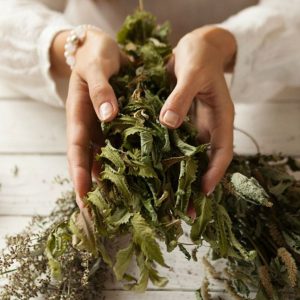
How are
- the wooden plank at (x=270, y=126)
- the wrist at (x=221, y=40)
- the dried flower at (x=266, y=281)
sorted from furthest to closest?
the wooden plank at (x=270, y=126) < the wrist at (x=221, y=40) < the dried flower at (x=266, y=281)

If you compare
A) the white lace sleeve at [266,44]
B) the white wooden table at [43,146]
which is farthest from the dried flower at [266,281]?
the white lace sleeve at [266,44]

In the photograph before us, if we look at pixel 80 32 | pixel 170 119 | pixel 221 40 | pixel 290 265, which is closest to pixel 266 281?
pixel 290 265

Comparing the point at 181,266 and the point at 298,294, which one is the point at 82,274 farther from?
the point at 298,294

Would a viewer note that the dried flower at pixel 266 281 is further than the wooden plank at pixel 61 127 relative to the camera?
No

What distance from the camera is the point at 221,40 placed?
0.77m

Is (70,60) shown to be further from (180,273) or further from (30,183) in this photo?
(180,273)

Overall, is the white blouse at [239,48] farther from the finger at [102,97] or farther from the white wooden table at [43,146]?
the finger at [102,97]

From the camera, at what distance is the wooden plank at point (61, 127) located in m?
0.89

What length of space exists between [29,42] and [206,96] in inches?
14.2

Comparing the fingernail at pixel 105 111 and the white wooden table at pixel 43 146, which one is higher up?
the fingernail at pixel 105 111

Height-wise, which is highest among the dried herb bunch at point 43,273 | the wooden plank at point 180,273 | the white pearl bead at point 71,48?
the white pearl bead at point 71,48

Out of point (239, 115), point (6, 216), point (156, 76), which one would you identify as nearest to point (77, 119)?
point (156, 76)

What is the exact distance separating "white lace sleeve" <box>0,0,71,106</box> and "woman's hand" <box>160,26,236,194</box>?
0.25m

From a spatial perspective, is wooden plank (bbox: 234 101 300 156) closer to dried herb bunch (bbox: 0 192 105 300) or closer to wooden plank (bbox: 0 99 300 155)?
wooden plank (bbox: 0 99 300 155)
